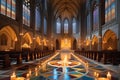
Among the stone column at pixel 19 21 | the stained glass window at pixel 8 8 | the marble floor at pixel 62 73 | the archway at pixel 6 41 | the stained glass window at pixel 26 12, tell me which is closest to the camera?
the marble floor at pixel 62 73

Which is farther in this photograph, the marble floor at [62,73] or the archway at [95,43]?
the archway at [95,43]

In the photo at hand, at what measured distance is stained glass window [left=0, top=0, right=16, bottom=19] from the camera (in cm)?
1761

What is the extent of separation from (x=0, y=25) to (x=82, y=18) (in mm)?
34936

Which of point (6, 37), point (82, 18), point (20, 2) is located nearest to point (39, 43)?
point (6, 37)

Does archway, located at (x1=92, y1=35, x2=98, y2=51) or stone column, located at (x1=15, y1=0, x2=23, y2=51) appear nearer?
stone column, located at (x1=15, y1=0, x2=23, y2=51)

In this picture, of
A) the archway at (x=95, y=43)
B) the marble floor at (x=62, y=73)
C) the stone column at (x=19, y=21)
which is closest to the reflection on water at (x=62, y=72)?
the marble floor at (x=62, y=73)

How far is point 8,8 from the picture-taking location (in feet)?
62.8

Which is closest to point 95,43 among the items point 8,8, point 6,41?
point 6,41

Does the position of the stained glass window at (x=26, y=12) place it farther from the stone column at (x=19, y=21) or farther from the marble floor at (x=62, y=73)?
the marble floor at (x=62, y=73)

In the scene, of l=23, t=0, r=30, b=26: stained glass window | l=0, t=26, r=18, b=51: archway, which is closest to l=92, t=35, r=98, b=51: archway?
l=23, t=0, r=30, b=26: stained glass window

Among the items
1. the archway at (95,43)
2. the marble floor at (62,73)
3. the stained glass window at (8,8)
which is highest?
the stained glass window at (8,8)

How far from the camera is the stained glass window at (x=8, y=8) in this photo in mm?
17609

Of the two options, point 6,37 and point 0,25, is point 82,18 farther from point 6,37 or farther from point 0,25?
point 0,25

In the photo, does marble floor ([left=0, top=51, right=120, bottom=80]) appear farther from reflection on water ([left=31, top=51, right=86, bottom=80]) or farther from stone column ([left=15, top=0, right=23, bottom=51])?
stone column ([left=15, top=0, right=23, bottom=51])
